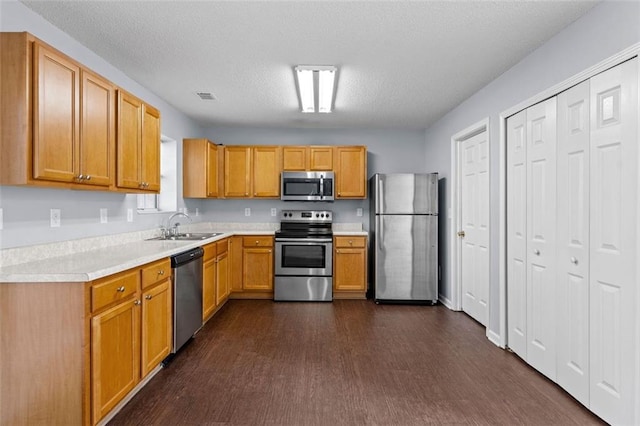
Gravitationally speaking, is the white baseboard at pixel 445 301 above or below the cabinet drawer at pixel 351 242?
below

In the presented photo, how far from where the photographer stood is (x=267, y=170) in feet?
18.2

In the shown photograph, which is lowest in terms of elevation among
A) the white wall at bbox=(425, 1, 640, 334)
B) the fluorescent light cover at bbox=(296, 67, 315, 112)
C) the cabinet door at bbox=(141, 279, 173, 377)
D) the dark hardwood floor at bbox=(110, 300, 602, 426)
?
the dark hardwood floor at bbox=(110, 300, 602, 426)

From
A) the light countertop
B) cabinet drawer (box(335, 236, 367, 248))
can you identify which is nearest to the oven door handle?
cabinet drawer (box(335, 236, 367, 248))

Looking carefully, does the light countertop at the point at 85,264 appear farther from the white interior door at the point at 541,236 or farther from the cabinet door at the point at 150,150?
the white interior door at the point at 541,236

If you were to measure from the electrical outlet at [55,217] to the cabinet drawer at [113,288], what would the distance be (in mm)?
716

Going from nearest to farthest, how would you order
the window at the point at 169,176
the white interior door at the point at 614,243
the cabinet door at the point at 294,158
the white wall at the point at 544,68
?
the white interior door at the point at 614,243
the white wall at the point at 544,68
the window at the point at 169,176
the cabinet door at the point at 294,158

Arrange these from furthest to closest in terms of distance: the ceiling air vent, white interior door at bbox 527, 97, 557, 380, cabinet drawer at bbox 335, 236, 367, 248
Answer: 1. cabinet drawer at bbox 335, 236, 367, 248
2. the ceiling air vent
3. white interior door at bbox 527, 97, 557, 380

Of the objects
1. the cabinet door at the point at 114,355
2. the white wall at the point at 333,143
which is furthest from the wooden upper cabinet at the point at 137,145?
the white wall at the point at 333,143

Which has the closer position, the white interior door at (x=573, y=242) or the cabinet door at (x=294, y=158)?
the white interior door at (x=573, y=242)

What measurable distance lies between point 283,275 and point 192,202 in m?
1.68

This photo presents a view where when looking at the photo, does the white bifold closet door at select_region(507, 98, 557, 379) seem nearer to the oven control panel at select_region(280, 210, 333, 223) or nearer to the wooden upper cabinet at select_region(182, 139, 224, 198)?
the oven control panel at select_region(280, 210, 333, 223)

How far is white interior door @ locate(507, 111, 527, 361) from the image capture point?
312cm

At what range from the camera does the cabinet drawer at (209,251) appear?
3.96m

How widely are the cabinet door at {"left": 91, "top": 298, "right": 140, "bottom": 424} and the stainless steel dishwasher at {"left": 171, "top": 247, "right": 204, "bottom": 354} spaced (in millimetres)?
622
